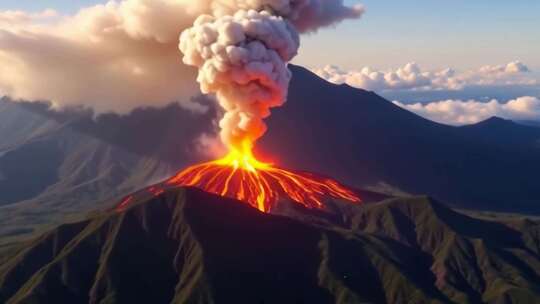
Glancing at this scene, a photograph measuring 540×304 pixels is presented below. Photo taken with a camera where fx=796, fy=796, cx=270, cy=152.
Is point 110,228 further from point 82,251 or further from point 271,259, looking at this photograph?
point 271,259

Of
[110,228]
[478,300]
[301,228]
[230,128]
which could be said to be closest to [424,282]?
[478,300]

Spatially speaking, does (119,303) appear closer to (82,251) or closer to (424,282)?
(82,251)

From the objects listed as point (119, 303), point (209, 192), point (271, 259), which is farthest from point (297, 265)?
point (119, 303)

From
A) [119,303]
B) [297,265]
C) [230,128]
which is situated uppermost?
[230,128]

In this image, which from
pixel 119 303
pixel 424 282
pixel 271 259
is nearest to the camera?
pixel 119 303

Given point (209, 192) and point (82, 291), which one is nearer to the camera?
point (82, 291)

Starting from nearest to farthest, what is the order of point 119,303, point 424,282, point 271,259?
point 119,303 → point 271,259 → point 424,282

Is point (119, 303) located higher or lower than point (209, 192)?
lower
